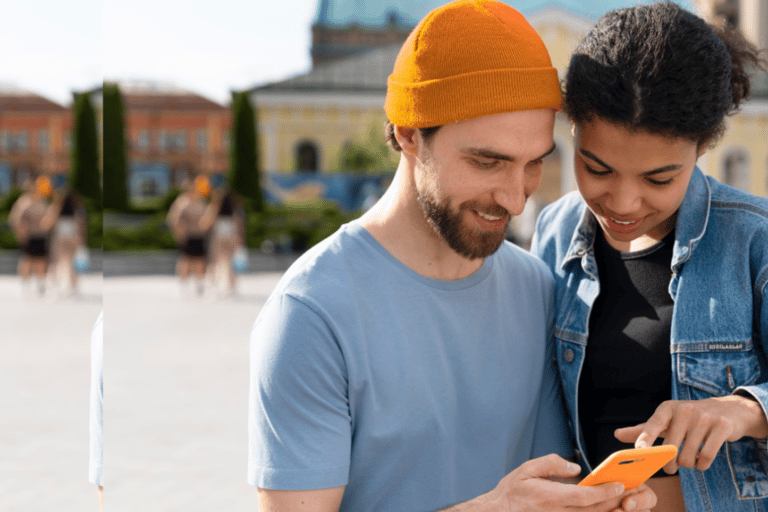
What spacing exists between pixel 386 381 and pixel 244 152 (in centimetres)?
2394

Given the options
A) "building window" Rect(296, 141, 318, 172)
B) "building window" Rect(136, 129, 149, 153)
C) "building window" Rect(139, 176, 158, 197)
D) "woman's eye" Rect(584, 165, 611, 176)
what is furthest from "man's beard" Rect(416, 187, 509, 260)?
"building window" Rect(136, 129, 149, 153)

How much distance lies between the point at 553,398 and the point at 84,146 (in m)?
25.3

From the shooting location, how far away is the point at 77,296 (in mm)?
13414

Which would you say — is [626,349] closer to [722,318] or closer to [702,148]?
[722,318]

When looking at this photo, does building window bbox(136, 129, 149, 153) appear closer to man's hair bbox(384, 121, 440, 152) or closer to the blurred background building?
the blurred background building

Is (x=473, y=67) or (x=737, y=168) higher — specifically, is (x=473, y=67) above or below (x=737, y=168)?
above

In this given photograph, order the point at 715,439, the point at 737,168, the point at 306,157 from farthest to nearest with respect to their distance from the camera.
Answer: the point at 306,157 → the point at 737,168 → the point at 715,439

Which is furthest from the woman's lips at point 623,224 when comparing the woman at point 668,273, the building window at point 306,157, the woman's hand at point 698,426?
the building window at point 306,157

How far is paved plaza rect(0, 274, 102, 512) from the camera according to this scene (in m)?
4.65

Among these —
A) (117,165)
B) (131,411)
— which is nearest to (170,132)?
(117,165)

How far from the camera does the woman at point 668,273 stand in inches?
65.6

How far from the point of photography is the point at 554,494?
151cm

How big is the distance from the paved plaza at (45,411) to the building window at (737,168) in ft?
77.9

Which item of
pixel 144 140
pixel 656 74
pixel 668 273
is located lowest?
pixel 668 273
